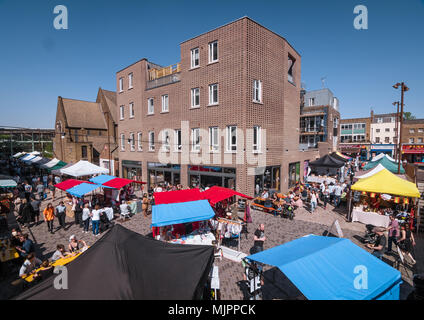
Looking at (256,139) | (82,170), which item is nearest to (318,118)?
(256,139)

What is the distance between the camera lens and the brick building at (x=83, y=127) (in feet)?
125

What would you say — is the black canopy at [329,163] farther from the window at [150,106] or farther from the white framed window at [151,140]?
the window at [150,106]

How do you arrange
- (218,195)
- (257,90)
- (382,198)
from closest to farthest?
(218,195), (382,198), (257,90)

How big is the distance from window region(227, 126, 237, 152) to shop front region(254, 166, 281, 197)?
259 centimetres

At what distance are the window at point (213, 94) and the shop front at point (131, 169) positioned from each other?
1207 cm

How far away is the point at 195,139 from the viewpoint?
59.0 feet

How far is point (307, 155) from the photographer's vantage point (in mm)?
24406

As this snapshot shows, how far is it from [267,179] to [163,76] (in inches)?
557

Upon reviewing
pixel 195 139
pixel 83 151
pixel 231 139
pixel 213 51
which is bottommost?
pixel 83 151

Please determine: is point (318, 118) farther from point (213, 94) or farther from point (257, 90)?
point (213, 94)

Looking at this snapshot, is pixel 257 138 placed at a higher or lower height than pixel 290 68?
lower
